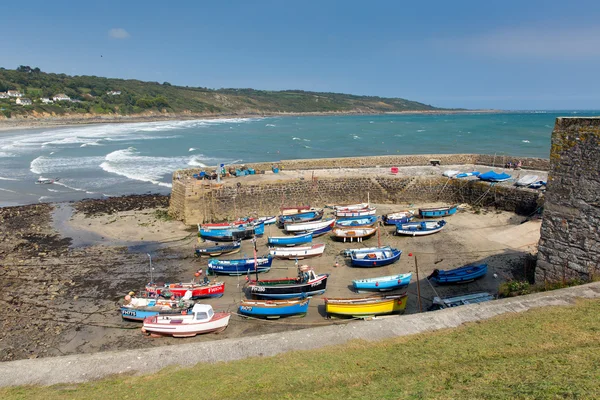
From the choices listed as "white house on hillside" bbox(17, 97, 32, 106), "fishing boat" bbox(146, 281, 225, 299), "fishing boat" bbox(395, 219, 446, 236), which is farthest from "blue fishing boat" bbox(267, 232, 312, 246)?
"white house on hillside" bbox(17, 97, 32, 106)

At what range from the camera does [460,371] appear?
5875 millimetres

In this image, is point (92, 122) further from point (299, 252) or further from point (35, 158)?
point (299, 252)

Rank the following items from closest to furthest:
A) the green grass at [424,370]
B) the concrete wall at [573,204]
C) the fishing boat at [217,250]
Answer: the green grass at [424,370] → the concrete wall at [573,204] → the fishing boat at [217,250]

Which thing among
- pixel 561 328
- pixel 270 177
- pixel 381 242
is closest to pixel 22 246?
pixel 270 177

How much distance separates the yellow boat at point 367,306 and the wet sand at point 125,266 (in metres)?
0.59

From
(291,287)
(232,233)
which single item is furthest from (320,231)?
(291,287)

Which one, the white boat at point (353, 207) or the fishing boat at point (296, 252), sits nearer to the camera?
the fishing boat at point (296, 252)

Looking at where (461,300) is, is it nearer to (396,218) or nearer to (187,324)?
(187,324)

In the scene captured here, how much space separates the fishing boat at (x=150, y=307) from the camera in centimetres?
1400

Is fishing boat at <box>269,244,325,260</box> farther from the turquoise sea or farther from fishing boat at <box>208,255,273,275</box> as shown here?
the turquoise sea

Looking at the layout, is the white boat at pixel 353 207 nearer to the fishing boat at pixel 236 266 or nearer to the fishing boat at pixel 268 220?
the fishing boat at pixel 268 220

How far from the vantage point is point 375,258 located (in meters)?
17.9

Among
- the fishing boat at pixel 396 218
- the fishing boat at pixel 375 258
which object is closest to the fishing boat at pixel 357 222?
the fishing boat at pixel 396 218

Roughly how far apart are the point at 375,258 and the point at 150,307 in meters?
9.65
